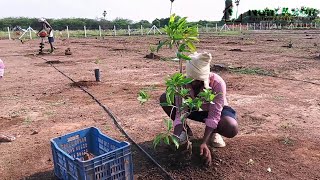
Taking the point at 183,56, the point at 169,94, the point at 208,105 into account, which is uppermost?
the point at 183,56

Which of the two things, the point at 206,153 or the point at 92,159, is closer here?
the point at 92,159

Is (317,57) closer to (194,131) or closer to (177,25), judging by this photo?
(194,131)

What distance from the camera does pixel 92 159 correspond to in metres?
2.40

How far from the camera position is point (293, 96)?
5.85 metres

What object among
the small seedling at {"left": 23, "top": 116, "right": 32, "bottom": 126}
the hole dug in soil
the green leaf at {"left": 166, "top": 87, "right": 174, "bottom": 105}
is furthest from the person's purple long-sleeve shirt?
the hole dug in soil

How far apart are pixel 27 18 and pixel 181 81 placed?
63.8m

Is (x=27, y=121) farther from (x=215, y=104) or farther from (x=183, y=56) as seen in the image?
(x=183, y=56)

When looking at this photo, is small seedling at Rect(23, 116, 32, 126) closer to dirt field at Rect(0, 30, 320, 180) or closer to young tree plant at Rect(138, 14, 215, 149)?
dirt field at Rect(0, 30, 320, 180)

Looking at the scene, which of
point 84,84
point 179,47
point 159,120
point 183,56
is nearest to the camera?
point 183,56

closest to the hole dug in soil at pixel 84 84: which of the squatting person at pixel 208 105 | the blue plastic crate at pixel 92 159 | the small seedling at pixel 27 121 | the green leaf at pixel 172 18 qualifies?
the small seedling at pixel 27 121

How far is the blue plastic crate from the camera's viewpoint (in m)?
2.44

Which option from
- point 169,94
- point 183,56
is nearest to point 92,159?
point 169,94

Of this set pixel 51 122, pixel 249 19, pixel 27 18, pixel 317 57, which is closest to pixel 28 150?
pixel 51 122

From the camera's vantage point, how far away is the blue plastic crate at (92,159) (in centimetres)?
244
